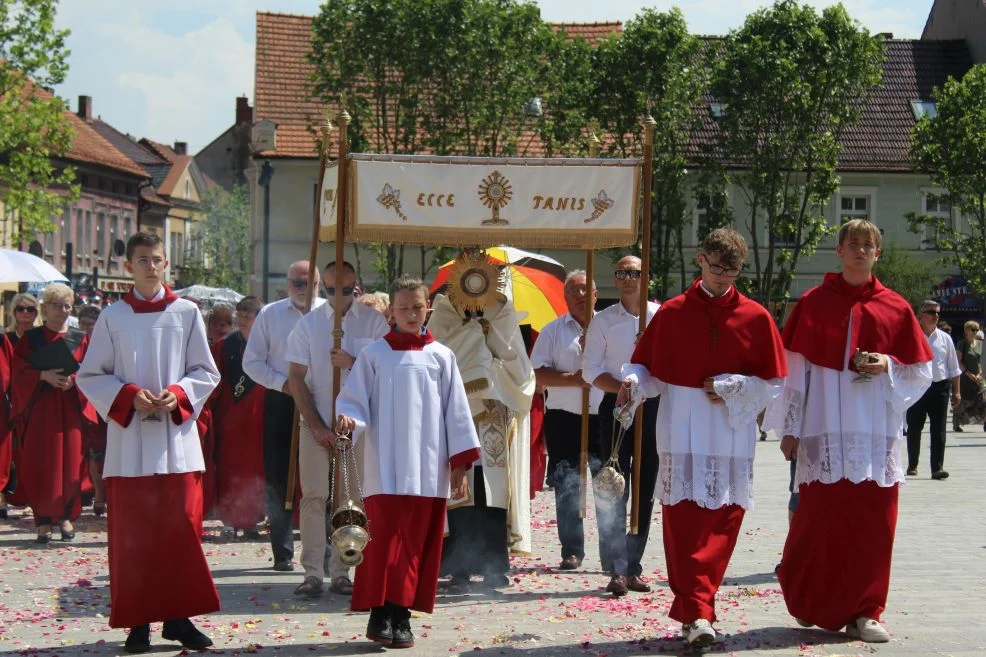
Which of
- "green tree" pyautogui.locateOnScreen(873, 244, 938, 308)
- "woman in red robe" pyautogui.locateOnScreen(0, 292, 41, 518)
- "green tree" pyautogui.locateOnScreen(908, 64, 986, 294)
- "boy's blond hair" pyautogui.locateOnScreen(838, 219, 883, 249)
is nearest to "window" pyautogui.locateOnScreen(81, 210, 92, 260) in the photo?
"green tree" pyautogui.locateOnScreen(873, 244, 938, 308)

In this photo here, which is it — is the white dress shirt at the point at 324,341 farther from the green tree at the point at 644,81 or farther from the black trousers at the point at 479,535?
the green tree at the point at 644,81

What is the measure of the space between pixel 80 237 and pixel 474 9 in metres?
47.0

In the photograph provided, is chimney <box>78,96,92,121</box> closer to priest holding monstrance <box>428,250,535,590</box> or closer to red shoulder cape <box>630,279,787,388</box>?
priest holding monstrance <box>428,250,535,590</box>

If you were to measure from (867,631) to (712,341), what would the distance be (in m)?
1.70

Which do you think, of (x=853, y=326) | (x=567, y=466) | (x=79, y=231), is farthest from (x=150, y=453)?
(x=79, y=231)

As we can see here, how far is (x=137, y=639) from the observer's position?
25.9 feet

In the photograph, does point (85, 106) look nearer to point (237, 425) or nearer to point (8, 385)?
point (8, 385)

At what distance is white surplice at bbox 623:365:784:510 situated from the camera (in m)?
7.93

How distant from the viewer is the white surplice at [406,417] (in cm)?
813

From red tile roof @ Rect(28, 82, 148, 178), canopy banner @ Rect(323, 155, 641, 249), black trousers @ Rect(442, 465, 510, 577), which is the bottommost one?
black trousers @ Rect(442, 465, 510, 577)

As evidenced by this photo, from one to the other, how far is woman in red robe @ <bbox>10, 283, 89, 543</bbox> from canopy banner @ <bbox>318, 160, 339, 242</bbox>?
3807 mm

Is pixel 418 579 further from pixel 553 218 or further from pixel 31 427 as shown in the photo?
pixel 31 427

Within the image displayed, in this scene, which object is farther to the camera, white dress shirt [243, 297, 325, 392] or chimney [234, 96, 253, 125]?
chimney [234, 96, 253, 125]

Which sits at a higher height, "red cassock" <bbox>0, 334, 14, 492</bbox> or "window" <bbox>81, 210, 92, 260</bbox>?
"window" <bbox>81, 210, 92, 260</bbox>
